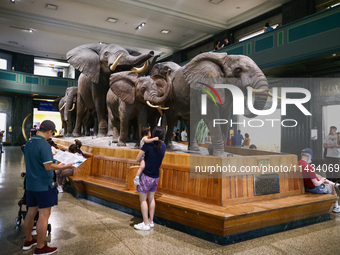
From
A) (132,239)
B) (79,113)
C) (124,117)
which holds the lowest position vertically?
(132,239)

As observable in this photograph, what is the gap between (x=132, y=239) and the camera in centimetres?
325

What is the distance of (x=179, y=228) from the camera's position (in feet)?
11.7

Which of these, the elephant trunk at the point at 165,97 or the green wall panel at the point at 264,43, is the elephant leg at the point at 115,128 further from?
the green wall panel at the point at 264,43

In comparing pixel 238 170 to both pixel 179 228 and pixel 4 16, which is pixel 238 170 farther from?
pixel 4 16

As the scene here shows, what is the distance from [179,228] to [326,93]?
8888 millimetres

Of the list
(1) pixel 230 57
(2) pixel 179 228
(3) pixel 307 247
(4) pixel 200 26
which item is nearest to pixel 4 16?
(4) pixel 200 26

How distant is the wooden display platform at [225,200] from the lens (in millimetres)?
3215

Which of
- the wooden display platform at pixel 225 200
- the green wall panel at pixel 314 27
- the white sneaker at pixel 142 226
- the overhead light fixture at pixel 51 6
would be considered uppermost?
the overhead light fixture at pixel 51 6

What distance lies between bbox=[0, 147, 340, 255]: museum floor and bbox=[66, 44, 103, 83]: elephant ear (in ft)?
12.8

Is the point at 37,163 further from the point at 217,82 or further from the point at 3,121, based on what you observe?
the point at 3,121

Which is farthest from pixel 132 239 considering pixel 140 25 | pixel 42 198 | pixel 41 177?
pixel 140 25

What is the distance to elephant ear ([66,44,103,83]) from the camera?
706 centimetres

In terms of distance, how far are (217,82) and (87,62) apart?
4.11m

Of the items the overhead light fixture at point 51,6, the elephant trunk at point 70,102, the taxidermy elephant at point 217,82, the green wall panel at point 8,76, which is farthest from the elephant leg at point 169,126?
the green wall panel at point 8,76
